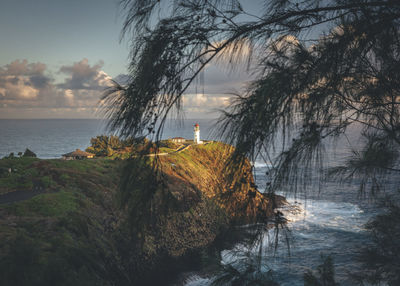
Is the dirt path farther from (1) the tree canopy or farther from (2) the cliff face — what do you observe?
(1) the tree canopy

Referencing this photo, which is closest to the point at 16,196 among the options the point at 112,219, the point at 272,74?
the point at 112,219

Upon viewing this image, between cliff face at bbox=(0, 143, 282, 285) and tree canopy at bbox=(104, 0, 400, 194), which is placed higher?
tree canopy at bbox=(104, 0, 400, 194)

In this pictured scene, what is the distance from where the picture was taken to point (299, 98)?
2395 millimetres

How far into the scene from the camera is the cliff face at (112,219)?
2.46 m

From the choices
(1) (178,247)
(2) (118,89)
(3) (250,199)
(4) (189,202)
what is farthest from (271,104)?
(4) (189,202)

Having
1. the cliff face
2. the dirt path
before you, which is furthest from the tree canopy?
the dirt path

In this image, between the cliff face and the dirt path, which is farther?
the dirt path

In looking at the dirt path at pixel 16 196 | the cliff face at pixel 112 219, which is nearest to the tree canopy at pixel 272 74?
the cliff face at pixel 112 219

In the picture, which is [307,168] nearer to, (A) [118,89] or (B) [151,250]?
(A) [118,89]

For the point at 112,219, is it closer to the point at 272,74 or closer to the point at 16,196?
the point at 16,196

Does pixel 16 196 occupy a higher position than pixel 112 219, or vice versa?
pixel 16 196

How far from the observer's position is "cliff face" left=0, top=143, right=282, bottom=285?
246 centimetres

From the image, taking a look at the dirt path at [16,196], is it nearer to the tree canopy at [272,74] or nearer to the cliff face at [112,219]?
the cliff face at [112,219]

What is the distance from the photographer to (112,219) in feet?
42.5
